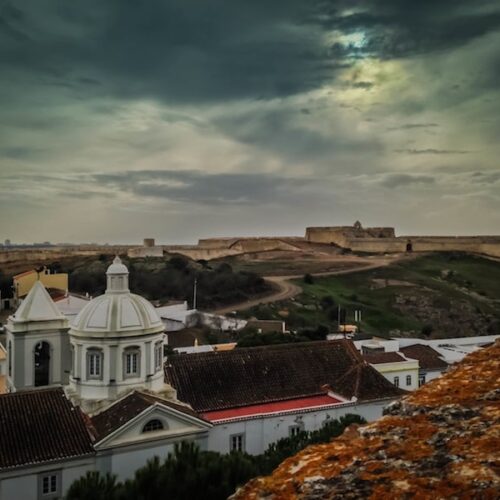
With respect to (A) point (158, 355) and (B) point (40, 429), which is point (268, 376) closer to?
(A) point (158, 355)

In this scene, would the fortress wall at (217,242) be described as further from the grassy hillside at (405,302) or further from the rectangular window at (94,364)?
the rectangular window at (94,364)

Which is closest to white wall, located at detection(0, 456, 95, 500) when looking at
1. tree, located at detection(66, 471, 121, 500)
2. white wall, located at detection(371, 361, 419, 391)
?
tree, located at detection(66, 471, 121, 500)

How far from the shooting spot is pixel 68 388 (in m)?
19.6

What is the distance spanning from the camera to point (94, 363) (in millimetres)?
19453

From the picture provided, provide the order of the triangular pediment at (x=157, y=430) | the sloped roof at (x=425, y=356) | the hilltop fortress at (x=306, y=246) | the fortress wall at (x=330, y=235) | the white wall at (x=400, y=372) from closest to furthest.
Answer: the triangular pediment at (x=157, y=430)
the white wall at (x=400, y=372)
the sloped roof at (x=425, y=356)
the hilltop fortress at (x=306, y=246)
the fortress wall at (x=330, y=235)

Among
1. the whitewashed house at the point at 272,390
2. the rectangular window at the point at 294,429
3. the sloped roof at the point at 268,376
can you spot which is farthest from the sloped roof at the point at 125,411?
the rectangular window at the point at 294,429

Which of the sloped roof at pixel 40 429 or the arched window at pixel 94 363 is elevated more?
the arched window at pixel 94 363

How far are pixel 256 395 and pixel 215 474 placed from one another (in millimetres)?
9578

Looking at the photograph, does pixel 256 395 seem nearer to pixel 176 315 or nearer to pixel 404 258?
pixel 176 315

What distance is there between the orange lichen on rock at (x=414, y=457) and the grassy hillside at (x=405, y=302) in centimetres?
4731

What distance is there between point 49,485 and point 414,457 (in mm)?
16082

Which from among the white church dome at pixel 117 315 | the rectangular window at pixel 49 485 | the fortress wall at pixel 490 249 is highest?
the fortress wall at pixel 490 249

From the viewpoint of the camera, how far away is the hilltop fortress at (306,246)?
9844 cm

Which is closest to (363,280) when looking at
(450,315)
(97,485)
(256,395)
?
(450,315)
